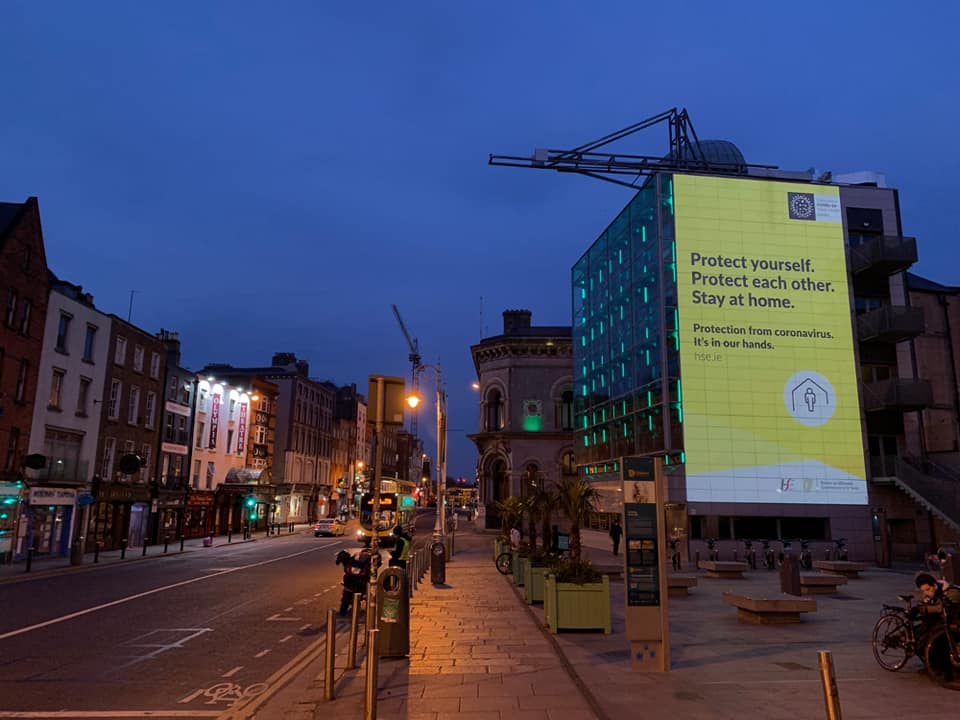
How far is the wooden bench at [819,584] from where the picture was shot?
19.8 meters

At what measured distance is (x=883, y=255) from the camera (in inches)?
1273

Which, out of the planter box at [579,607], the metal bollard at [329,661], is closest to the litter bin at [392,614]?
the metal bollard at [329,661]

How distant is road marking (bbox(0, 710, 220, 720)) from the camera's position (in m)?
8.11

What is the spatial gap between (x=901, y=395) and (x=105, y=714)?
3374 cm

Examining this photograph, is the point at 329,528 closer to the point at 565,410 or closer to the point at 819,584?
the point at 565,410

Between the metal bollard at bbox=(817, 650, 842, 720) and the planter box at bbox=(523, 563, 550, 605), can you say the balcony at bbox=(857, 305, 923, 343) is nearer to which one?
the planter box at bbox=(523, 563, 550, 605)

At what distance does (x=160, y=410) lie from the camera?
43062 millimetres

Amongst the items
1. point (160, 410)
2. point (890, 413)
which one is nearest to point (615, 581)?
point (890, 413)

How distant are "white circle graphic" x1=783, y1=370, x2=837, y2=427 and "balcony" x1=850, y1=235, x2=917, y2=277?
635 centimetres

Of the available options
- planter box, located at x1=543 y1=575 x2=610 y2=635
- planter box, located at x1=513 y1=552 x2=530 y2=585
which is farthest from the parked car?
A: planter box, located at x1=543 y1=575 x2=610 y2=635

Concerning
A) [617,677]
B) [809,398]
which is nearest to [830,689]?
[617,677]

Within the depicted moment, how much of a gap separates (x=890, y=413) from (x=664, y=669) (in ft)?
96.7

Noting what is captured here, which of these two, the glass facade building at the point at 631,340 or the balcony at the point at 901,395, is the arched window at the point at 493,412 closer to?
the glass facade building at the point at 631,340

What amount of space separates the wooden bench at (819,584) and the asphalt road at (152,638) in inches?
539
